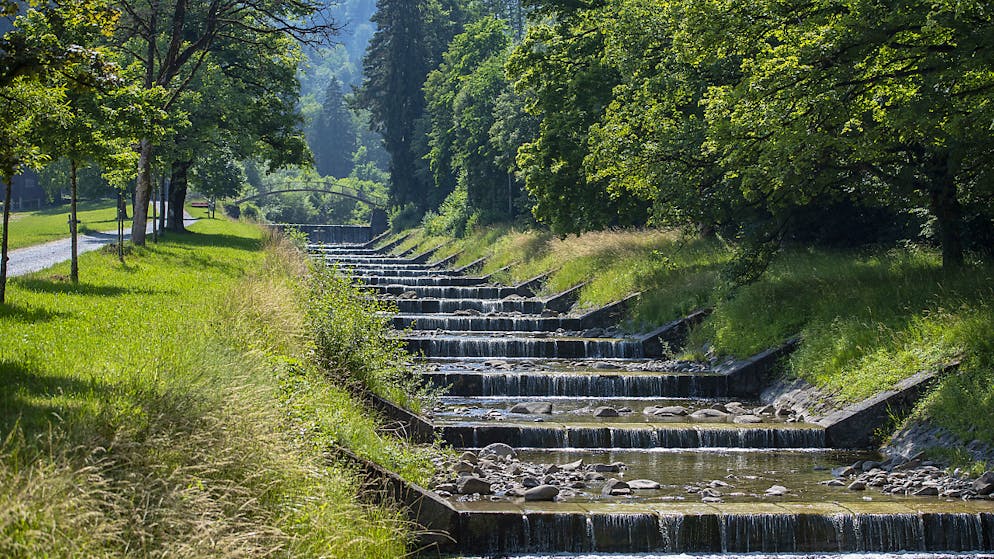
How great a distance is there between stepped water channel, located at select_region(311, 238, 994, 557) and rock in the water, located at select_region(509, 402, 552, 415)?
0.04m

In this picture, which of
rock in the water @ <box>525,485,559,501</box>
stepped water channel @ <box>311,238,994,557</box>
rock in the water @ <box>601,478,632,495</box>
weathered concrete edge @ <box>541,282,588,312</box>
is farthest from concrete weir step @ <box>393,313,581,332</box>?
rock in the water @ <box>525,485,559,501</box>

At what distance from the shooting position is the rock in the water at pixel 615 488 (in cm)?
1381

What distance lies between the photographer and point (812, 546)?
12.2 meters

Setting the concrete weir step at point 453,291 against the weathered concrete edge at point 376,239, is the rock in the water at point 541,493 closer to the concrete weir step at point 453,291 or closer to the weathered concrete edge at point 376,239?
the concrete weir step at point 453,291

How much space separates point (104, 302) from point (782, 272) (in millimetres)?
15876

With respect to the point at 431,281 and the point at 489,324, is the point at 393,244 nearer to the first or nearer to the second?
the point at 431,281

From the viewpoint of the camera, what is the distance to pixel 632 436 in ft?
56.0

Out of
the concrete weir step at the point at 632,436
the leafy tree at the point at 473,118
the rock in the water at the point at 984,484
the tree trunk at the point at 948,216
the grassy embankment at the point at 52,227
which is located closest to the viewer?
the rock in the water at the point at 984,484

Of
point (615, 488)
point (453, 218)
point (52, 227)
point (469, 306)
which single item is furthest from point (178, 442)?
point (453, 218)

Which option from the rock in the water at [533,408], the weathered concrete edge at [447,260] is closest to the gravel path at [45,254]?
the rock in the water at [533,408]

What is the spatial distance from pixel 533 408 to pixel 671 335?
7.60 meters

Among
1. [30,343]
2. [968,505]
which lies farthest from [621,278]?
[30,343]

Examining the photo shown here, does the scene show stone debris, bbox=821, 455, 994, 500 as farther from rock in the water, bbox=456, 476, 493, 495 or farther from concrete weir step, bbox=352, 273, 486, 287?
concrete weir step, bbox=352, 273, 486, 287

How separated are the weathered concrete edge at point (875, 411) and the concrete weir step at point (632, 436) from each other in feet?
0.95
